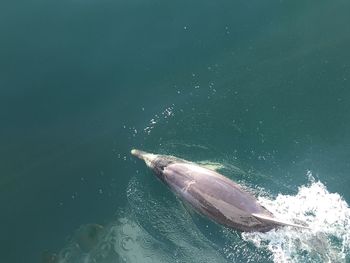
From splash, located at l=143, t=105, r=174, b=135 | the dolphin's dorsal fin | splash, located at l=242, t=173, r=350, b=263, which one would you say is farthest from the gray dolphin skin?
splash, located at l=143, t=105, r=174, b=135

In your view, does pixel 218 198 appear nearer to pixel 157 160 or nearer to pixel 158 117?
pixel 157 160

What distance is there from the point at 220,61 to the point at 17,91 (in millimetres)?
8974

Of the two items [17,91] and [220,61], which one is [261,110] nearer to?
[220,61]

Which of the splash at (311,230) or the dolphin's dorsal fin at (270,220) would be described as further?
the splash at (311,230)

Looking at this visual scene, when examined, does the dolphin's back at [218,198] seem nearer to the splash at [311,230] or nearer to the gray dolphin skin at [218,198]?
the gray dolphin skin at [218,198]

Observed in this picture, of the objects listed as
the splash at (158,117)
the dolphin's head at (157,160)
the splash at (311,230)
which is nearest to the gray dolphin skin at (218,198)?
the dolphin's head at (157,160)

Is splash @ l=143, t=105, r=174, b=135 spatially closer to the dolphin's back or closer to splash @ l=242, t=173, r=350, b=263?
the dolphin's back

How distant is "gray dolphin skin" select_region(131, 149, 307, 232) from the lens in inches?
786

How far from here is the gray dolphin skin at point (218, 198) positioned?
65.5ft

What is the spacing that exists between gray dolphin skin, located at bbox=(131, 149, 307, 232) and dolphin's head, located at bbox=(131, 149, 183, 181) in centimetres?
18

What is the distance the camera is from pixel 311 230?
67.6 feet

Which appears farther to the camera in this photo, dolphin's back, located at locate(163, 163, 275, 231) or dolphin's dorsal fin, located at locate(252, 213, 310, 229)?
dolphin's back, located at locate(163, 163, 275, 231)

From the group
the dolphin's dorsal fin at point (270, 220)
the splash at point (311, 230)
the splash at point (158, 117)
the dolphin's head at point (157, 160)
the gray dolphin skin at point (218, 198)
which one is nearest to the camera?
the dolphin's dorsal fin at point (270, 220)

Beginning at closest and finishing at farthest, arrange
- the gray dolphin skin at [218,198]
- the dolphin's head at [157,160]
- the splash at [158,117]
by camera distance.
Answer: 1. the gray dolphin skin at [218,198]
2. the dolphin's head at [157,160]
3. the splash at [158,117]
